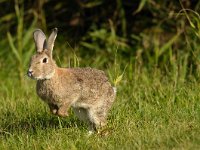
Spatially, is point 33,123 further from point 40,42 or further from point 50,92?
point 40,42

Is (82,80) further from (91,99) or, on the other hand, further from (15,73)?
(15,73)

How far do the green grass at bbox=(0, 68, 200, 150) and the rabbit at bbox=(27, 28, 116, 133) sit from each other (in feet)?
0.50

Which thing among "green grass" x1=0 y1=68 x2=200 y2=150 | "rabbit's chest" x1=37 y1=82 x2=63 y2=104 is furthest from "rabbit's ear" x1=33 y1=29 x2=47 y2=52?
"green grass" x1=0 y1=68 x2=200 y2=150

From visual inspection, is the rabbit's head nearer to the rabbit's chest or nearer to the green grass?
the rabbit's chest

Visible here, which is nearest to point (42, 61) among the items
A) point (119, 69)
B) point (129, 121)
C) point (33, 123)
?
point (33, 123)

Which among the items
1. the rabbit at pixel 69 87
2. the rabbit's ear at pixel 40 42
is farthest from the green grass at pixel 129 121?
the rabbit's ear at pixel 40 42

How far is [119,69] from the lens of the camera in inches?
319

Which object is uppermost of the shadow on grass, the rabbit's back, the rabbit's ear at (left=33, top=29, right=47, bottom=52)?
the rabbit's ear at (left=33, top=29, right=47, bottom=52)

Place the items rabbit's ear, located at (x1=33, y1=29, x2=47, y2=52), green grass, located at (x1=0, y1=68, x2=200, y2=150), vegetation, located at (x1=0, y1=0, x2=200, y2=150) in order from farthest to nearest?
rabbit's ear, located at (x1=33, y1=29, x2=47, y2=52) → vegetation, located at (x1=0, y1=0, x2=200, y2=150) → green grass, located at (x1=0, y1=68, x2=200, y2=150)

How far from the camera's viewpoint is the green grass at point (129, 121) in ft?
18.9

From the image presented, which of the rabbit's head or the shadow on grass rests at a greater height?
the rabbit's head

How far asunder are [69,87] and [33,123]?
0.65m

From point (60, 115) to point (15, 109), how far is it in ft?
3.60

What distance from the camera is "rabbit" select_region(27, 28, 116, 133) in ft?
20.8
